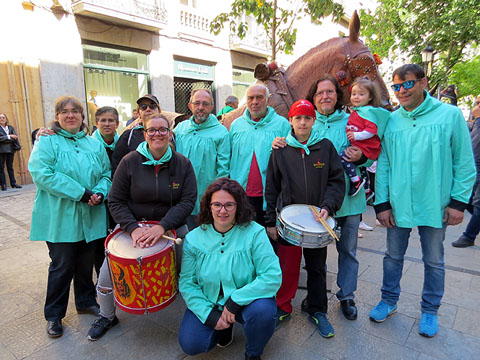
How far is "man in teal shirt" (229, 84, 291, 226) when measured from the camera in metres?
3.11

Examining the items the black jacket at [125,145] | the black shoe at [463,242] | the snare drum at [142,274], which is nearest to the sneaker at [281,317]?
the snare drum at [142,274]

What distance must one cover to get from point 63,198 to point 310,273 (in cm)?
215

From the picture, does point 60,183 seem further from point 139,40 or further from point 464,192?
point 139,40

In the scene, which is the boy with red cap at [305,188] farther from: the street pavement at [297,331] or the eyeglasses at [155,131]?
the eyeglasses at [155,131]

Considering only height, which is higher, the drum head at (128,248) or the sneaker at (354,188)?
the sneaker at (354,188)

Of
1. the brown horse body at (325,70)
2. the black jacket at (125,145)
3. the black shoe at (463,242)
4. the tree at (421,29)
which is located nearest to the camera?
the black jacket at (125,145)

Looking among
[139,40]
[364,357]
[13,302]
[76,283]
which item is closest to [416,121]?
[364,357]

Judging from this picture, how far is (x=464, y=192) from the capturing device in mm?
2412

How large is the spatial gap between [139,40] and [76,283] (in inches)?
371

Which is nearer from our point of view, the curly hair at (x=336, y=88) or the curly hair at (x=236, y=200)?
the curly hair at (x=236, y=200)

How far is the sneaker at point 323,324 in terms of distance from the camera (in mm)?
2545

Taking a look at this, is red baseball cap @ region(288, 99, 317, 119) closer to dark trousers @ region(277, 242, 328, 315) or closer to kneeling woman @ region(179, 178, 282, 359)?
kneeling woman @ region(179, 178, 282, 359)

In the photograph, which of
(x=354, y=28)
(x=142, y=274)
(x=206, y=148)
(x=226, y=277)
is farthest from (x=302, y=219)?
(x=354, y=28)

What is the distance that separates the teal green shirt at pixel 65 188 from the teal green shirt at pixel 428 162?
99.4 inches
